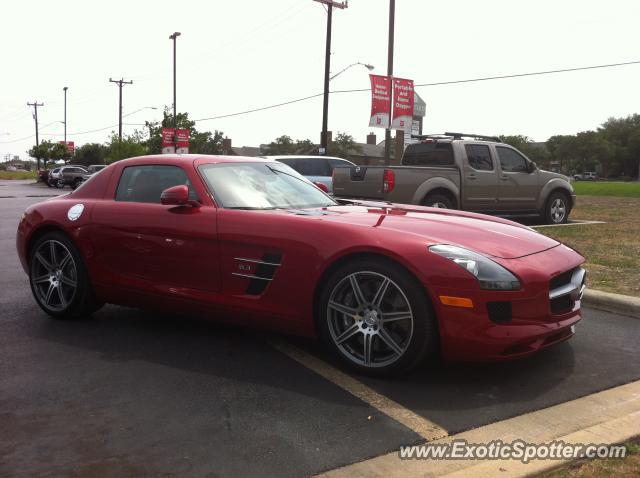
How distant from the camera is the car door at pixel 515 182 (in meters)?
11.8

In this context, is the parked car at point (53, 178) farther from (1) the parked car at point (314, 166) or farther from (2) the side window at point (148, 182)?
(2) the side window at point (148, 182)

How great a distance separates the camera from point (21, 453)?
2.68 meters

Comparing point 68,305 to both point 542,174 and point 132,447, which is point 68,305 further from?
point 542,174

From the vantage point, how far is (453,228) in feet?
12.5

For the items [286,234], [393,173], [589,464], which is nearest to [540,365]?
[589,464]

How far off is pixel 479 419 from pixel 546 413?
14.8 inches

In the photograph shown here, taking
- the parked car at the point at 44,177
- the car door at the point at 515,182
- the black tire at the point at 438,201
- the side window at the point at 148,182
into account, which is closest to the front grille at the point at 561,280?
the side window at the point at 148,182

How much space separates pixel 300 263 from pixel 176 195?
41.3 inches

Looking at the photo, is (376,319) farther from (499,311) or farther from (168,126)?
(168,126)

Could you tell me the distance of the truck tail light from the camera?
10.5m

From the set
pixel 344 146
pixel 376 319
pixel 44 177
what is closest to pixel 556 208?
pixel 376 319

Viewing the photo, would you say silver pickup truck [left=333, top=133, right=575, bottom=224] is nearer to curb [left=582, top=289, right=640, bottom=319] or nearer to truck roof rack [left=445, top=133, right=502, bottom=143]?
truck roof rack [left=445, top=133, right=502, bottom=143]

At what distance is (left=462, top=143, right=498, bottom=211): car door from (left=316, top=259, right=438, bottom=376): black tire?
26.4 ft

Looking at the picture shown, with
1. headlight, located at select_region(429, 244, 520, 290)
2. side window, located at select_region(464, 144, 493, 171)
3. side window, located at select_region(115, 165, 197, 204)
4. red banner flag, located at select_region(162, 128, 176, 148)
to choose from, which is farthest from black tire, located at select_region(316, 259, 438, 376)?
red banner flag, located at select_region(162, 128, 176, 148)
